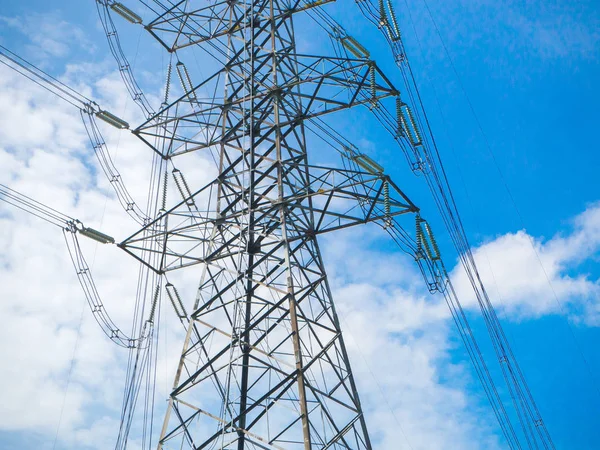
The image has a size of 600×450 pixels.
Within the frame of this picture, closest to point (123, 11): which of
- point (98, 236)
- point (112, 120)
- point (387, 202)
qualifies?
point (112, 120)

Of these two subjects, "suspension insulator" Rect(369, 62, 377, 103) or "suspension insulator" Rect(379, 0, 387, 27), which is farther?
"suspension insulator" Rect(379, 0, 387, 27)

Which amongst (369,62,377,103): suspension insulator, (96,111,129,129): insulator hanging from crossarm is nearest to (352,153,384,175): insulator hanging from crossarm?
(369,62,377,103): suspension insulator

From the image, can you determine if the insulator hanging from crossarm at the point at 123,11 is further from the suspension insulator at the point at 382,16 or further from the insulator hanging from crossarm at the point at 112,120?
the suspension insulator at the point at 382,16

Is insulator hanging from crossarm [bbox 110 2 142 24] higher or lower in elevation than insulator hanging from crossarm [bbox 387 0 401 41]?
higher

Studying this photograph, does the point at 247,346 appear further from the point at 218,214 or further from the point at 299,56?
the point at 299,56

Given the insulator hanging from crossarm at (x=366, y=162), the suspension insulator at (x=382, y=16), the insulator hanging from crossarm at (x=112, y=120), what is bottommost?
the insulator hanging from crossarm at (x=366, y=162)

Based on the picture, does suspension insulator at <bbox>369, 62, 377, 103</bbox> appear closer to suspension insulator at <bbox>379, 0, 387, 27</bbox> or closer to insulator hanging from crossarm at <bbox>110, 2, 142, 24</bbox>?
suspension insulator at <bbox>379, 0, 387, 27</bbox>

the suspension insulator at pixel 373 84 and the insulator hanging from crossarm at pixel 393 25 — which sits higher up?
the insulator hanging from crossarm at pixel 393 25

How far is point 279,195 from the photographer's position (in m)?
15.6

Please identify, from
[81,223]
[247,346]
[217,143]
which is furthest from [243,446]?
[217,143]

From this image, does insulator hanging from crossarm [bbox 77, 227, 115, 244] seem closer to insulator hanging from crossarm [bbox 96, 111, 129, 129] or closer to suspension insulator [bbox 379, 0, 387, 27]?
insulator hanging from crossarm [bbox 96, 111, 129, 129]

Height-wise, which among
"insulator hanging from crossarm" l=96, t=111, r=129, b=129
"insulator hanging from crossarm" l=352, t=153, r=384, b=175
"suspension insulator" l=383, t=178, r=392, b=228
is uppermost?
"insulator hanging from crossarm" l=96, t=111, r=129, b=129

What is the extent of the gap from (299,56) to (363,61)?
7.57ft

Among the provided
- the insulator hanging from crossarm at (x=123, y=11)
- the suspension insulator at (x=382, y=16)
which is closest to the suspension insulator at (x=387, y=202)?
the suspension insulator at (x=382, y=16)
